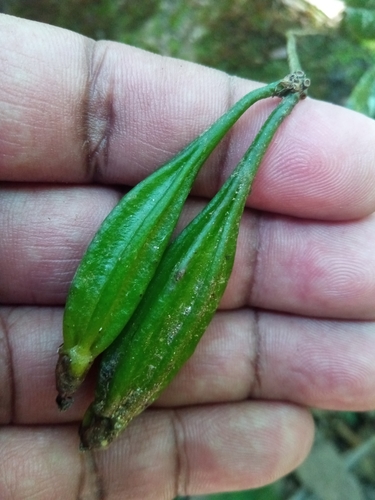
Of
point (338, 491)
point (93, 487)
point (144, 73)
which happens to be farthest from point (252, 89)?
point (338, 491)

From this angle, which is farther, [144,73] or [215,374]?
[215,374]

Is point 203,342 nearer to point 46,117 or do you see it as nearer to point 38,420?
point 38,420

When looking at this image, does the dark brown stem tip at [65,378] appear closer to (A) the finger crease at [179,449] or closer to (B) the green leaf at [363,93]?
(A) the finger crease at [179,449]

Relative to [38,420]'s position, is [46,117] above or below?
above

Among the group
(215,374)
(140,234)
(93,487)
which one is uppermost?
(140,234)

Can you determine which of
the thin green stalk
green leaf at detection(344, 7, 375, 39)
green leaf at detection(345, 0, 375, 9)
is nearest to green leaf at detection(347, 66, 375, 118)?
green leaf at detection(344, 7, 375, 39)

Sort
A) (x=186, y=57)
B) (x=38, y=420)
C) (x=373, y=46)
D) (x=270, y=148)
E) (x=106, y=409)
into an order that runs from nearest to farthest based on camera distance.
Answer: (x=106, y=409)
(x=270, y=148)
(x=38, y=420)
(x=373, y=46)
(x=186, y=57)

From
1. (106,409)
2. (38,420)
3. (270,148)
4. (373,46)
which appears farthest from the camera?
(373,46)

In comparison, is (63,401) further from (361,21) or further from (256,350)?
(361,21)
